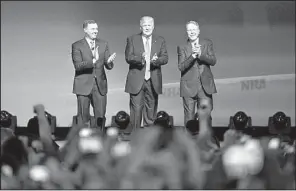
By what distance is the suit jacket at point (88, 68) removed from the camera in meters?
6.59

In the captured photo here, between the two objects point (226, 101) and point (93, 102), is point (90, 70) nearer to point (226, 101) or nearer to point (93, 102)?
point (93, 102)

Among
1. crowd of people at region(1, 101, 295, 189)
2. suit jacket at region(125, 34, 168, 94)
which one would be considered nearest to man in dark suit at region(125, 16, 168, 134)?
suit jacket at region(125, 34, 168, 94)

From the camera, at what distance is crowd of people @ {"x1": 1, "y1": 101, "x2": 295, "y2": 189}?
1.29 m

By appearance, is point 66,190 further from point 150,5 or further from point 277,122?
point 150,5

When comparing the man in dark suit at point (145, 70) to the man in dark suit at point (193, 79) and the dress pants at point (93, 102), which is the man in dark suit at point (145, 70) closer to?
the man in dark suit at point (193, 79)

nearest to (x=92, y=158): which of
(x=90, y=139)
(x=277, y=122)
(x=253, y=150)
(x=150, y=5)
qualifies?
(x=90, y=139)

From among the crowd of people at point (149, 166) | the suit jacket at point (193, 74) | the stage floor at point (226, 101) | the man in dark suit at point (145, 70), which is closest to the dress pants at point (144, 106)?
the man in dark suit at point (145, 70)

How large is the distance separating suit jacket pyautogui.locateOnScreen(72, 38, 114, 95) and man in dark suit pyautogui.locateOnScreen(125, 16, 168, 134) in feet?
0.74

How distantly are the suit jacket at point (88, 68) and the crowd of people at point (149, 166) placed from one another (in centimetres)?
509

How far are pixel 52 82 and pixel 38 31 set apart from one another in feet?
2.04

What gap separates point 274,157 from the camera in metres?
1.36

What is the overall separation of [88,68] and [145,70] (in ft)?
1.58

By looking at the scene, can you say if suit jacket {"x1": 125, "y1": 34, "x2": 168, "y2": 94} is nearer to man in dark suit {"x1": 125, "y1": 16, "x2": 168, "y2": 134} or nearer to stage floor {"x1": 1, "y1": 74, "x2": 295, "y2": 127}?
man in dark suit {"x1": 125, "y1": 16, "x2": 168, "y2": 134}

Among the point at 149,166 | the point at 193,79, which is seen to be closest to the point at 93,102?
the point at 193,79
